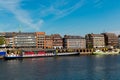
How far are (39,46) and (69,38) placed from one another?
22990mm

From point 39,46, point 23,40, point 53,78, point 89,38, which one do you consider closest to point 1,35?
point 23,40

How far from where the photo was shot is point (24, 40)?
167 metres

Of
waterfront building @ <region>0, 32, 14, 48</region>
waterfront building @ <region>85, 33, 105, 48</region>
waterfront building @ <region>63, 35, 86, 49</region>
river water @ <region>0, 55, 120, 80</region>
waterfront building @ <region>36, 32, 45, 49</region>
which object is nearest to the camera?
river water @ <region>0, 55, 120, 80</region>

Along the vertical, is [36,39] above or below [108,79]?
above

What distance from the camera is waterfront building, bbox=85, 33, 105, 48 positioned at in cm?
19300

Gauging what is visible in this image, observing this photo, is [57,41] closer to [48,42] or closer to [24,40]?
[48,42]

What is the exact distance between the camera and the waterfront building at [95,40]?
193 m

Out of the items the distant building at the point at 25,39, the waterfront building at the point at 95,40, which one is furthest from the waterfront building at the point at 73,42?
the distant building at the point at 25,39

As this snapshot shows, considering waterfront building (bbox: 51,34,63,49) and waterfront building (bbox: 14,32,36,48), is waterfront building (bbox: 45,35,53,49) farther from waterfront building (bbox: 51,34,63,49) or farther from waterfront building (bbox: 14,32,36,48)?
waterfront building (bbox: 14,32,36,48)

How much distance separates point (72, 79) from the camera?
1893 inches

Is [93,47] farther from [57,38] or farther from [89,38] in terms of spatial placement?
[57,38]

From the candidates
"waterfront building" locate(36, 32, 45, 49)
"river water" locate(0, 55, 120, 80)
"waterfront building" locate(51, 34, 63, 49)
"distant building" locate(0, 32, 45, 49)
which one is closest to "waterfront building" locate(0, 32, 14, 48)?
"distant building" locate(0, 32, 45, 49)

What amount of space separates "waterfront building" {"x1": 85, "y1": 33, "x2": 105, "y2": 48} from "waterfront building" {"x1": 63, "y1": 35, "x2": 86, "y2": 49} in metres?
7.86

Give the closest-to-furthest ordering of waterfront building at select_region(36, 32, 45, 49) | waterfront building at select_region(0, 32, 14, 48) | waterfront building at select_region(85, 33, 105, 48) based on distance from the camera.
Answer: waterfront building at select_region(0, 32, 14, 48) < waterfront building at select_region(36, 32, 45, 49) < waterfront building at select_region(85, 33, 105, 48)
